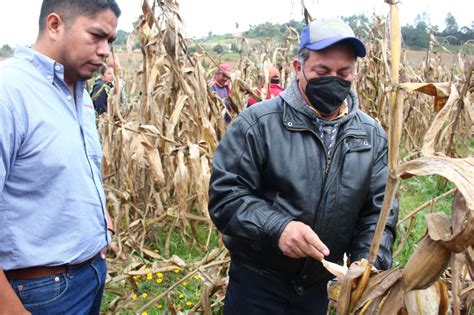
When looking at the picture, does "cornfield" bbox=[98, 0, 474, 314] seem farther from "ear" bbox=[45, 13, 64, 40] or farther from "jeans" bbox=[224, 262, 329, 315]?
"ear" bbox=[45, 13, 64, 40]

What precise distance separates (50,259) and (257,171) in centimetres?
67

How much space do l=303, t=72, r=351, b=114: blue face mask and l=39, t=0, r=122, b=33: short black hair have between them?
0.67 meters

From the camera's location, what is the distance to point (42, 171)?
4.72 feet

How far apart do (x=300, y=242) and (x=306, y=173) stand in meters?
0.24

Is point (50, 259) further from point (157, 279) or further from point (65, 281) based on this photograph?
point (157, 279)

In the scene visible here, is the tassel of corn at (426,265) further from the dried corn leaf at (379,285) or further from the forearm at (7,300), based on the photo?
the forearm at (7,300)

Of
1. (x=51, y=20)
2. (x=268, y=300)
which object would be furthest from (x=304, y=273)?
(x=51, y=20)

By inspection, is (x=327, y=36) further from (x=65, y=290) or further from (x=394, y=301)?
(x=65, y=290)

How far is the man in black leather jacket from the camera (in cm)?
172

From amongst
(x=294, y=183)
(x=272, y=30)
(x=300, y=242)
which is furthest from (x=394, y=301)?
(x=272, y=30)

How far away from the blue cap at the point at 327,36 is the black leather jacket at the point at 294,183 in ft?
0.53

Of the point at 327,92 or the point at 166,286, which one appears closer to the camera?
the point at 327,92

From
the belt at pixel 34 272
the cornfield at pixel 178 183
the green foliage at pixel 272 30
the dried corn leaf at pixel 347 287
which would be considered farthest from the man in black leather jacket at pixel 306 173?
the green foliage at pixel 272 30

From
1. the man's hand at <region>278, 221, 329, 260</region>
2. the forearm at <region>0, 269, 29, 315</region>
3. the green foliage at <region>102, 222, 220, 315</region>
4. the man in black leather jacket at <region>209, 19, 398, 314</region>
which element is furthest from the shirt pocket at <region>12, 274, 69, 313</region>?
the green foliage at <region>102, 222, 220, 315</region>
